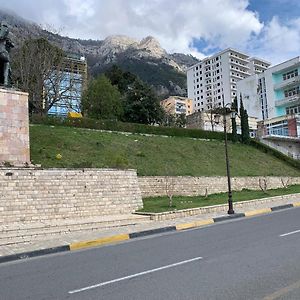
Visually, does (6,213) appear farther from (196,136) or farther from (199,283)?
(196,136)

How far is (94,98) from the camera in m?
49.7

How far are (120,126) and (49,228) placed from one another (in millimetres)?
25191

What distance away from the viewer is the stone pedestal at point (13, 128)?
18.8 meters

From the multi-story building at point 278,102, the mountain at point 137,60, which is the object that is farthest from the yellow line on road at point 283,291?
the mountain at point 137,60

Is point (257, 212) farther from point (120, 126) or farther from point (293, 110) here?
point (293, 110)

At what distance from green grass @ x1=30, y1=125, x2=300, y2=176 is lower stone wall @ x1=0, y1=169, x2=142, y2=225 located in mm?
1389

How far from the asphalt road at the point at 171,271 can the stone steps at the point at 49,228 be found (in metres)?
2.65

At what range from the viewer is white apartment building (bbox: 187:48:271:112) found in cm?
11444

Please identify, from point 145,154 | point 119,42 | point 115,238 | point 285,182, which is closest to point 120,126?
point 145,154

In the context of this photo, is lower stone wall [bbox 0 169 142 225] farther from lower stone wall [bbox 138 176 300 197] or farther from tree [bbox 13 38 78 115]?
tree [bbox 13 38 78 115]

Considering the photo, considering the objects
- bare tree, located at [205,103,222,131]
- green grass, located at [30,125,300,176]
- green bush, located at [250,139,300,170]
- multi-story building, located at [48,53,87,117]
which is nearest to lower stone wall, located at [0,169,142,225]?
green grass, located at [30,125,300,176]

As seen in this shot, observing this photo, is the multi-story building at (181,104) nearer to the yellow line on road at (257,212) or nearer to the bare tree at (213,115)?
the bare tree at (213,115)

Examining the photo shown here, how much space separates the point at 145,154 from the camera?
31797 mm

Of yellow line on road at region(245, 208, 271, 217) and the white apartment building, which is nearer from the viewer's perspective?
yellow line on road at region(245, 208, 271, 217)
